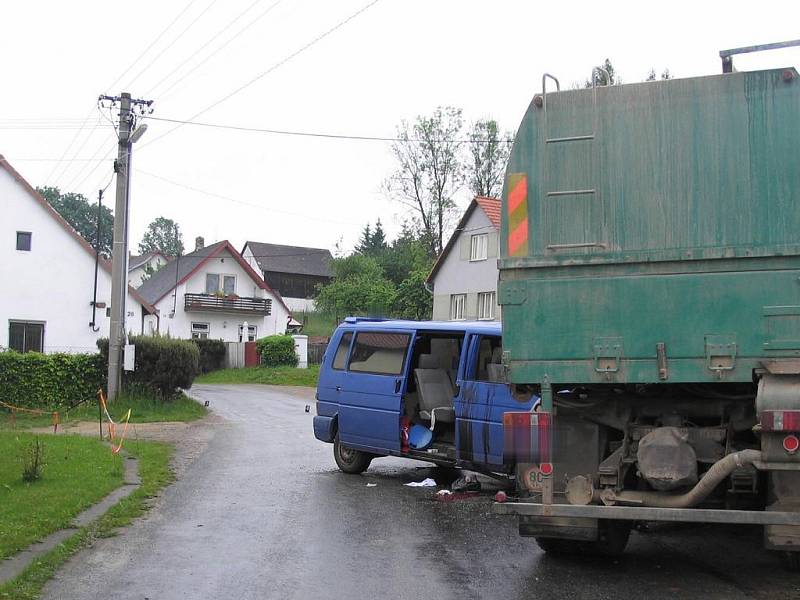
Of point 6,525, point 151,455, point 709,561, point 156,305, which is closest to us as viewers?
point 709,561

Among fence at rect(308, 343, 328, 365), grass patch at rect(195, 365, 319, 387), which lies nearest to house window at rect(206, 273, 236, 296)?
fence at rect(308, 343, 328, 365)

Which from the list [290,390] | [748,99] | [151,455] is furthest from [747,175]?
[290,390]

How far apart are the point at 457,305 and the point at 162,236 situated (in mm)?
109015

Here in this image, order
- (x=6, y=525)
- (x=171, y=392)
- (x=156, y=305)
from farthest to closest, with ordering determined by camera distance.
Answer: (x=156, y=305) → (x=171, y=392) → (x=6, y=525)

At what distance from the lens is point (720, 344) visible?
6141 millimetres

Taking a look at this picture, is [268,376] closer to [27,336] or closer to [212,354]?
[212,354]

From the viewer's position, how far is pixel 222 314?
5888cm

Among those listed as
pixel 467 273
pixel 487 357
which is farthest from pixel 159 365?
pixel 467 273

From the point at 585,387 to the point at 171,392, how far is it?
60.9 ft

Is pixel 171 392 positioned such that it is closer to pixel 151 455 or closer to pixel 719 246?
pixel 151 455

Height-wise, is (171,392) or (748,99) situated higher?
(748,99)

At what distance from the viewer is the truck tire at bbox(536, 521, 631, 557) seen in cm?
723

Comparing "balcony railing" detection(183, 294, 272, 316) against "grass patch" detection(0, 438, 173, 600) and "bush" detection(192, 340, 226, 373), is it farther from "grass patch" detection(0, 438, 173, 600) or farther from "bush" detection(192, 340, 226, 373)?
"grass patch" detection(0, 438, 173, 600)

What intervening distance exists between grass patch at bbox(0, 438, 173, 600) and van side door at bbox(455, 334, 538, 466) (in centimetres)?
366
